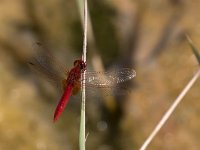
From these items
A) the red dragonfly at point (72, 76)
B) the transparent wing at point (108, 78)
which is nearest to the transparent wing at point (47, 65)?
the red dragonfly at point (72, 76)

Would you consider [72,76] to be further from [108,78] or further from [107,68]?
[107,68]

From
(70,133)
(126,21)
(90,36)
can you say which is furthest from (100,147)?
(126,21)

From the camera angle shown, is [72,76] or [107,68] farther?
[107,68]

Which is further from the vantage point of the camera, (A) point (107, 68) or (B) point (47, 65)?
(A) point (107, 68)

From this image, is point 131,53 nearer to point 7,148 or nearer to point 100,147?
point 100,147

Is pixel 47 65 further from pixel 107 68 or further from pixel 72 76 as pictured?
pixel 107 68

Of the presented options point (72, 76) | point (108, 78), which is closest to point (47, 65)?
point (72, 76)
